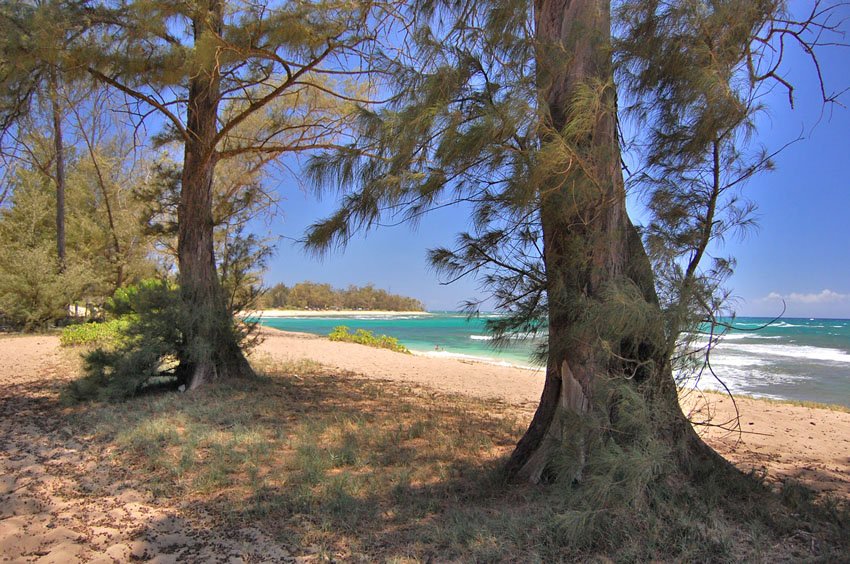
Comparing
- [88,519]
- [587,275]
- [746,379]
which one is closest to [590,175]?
[587,275]

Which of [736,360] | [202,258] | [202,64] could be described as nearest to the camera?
[202,64]

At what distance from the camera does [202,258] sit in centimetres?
705

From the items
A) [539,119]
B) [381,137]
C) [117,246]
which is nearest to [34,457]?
[381,137]

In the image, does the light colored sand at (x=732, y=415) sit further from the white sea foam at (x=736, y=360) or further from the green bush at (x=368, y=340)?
the white sea foam at (x=736, y=360)

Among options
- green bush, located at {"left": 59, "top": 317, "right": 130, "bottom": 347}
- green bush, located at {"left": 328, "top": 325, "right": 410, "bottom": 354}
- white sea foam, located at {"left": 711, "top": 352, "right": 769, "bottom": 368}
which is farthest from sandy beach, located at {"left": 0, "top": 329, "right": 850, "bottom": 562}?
white sea foam, located at {"left": 711, "top": 352, "right": 769, "bottom": 368}

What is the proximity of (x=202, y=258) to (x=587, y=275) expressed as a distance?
5.79m

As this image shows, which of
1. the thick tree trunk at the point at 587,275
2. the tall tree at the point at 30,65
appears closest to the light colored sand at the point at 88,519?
the thick tree trunk at the point at 587,275

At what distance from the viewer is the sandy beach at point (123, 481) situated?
2701mm

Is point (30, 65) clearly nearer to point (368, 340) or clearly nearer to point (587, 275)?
point (587, 275)

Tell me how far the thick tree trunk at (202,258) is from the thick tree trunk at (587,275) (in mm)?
4959

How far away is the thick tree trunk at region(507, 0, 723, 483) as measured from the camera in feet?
8.93

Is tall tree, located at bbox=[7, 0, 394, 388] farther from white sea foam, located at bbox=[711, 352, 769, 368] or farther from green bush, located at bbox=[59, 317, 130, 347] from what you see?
white sea foam, located at bbox=[711, 352, 769, 368]

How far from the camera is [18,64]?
5016 mm

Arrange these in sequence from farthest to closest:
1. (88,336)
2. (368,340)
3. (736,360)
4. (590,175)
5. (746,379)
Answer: (736,360) < (368,340) < (746,379) < (88,336) < (590,175)
